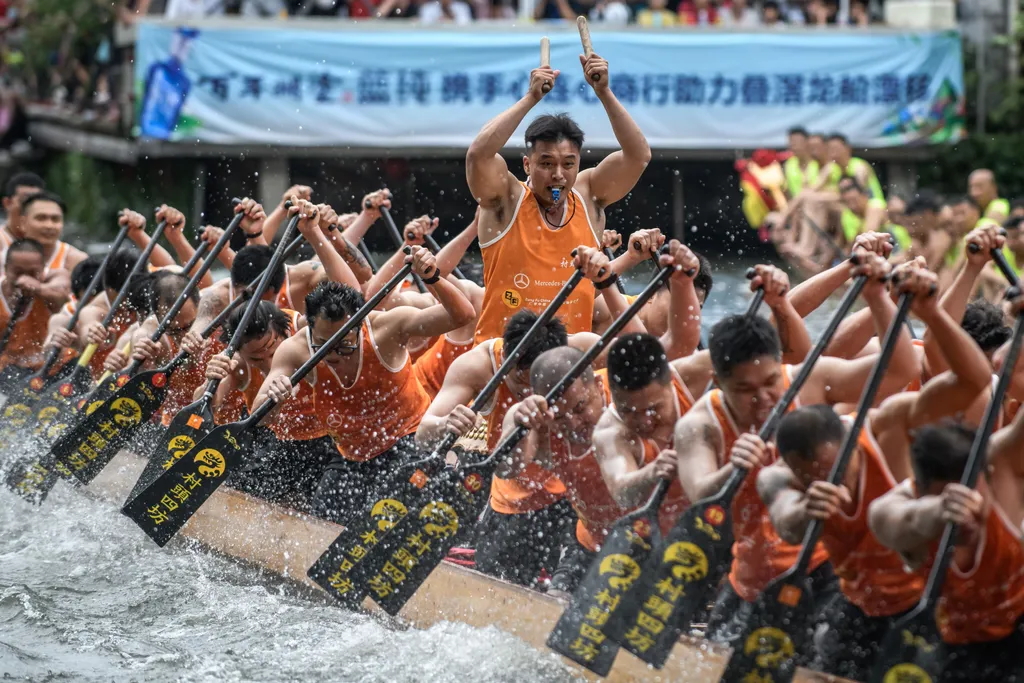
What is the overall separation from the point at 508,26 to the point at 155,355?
6.31 metres

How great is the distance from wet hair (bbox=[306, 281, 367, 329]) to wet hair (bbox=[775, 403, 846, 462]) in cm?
207

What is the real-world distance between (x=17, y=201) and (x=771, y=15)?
6483 millimetres

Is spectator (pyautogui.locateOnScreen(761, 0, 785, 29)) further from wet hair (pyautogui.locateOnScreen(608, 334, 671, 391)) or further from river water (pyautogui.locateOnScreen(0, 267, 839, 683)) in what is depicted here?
wet hair (pyautogui.locateOnScreen(608, 334, 671, 391))

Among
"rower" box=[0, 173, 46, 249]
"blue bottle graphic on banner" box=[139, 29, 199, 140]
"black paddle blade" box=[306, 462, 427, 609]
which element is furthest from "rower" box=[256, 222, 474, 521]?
"blue bottle graphic on banner" box=[139, 29, 199, 140]

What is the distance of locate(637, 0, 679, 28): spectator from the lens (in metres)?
11.9

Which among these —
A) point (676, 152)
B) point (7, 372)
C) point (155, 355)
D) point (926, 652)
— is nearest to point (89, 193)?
point (676, 152)

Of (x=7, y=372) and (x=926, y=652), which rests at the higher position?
(x=926, y=652)

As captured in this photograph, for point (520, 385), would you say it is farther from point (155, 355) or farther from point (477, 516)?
point (155, 355)

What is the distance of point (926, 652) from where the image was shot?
119 inches

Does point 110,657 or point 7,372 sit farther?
point 7,372

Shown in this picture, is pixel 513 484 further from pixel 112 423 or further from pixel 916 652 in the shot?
Result: pixel 112 423

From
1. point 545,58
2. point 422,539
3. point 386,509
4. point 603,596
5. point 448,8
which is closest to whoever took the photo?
point 603,596

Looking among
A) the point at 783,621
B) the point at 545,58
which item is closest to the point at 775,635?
the point at 783,621

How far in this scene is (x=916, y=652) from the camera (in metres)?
3.02
